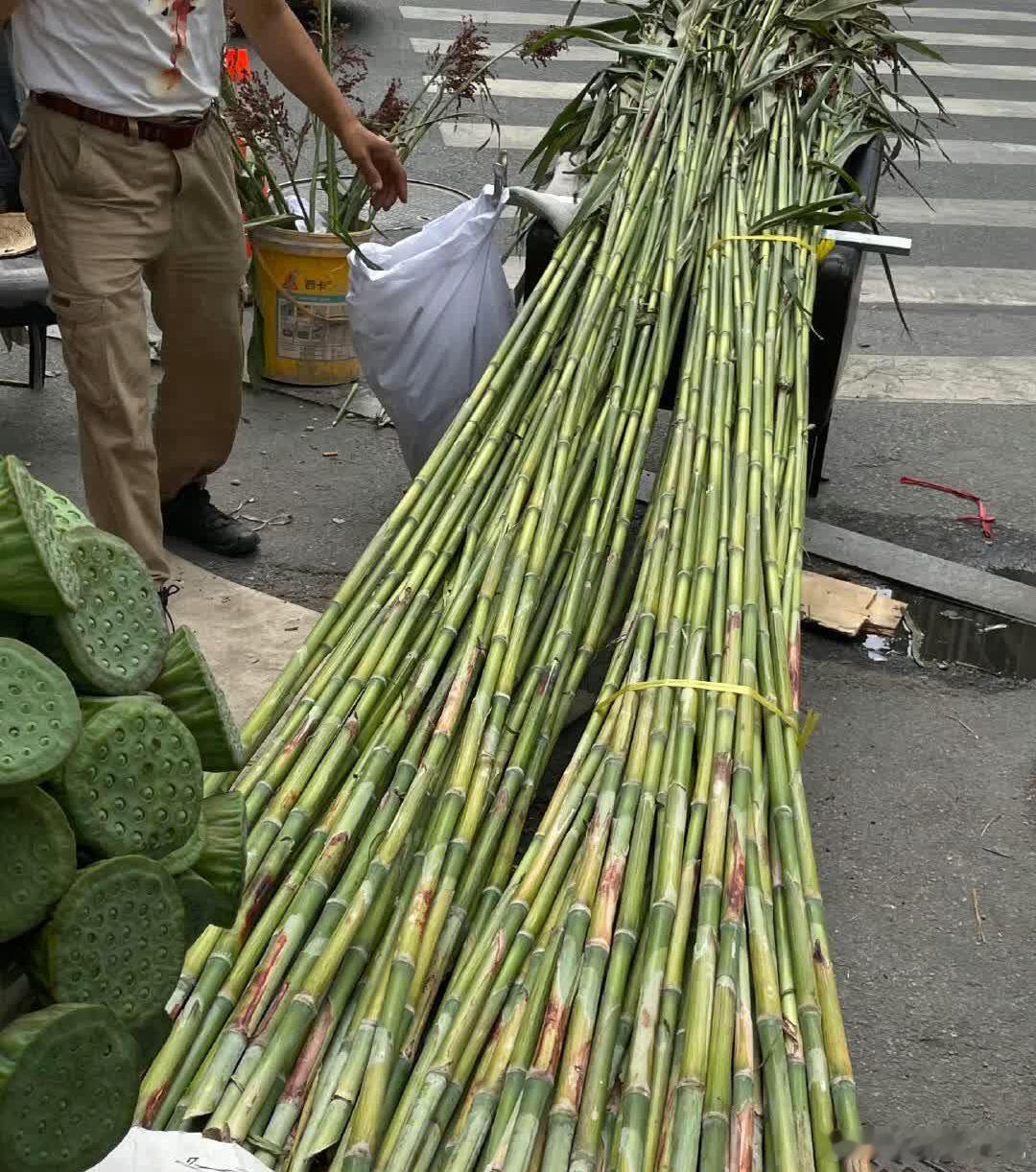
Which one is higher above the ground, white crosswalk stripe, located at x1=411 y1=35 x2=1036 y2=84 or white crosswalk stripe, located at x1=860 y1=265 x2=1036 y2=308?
white crosswalk stripe, located at x1=411 y1=35 x2=1036 y2=84

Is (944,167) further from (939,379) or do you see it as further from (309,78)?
(309,78)

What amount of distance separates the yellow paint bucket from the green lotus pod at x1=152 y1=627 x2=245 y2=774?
3.14 m

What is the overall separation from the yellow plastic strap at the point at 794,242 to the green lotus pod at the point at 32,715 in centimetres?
255

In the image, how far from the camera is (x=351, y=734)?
231 cm

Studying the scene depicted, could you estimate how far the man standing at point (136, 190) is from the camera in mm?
3127

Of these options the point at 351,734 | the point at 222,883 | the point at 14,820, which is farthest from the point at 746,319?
the point at 14,820

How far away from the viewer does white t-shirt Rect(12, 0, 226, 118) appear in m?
3.07

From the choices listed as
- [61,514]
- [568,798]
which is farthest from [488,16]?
[61,514]

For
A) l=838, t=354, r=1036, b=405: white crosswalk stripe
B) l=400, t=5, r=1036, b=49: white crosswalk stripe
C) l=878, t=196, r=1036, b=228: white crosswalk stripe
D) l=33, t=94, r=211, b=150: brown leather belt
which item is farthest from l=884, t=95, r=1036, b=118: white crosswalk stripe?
l=33, t=94, r=211, b=150: brown leather belt

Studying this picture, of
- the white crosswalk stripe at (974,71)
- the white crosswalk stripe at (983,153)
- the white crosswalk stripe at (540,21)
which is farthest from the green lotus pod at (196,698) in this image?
the white crosswalk stripe at (540,21)

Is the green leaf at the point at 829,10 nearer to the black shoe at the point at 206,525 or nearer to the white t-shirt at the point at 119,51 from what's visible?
the white t-shirt at the point at 119,51

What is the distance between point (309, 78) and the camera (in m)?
3.48

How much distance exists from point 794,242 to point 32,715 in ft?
8.66

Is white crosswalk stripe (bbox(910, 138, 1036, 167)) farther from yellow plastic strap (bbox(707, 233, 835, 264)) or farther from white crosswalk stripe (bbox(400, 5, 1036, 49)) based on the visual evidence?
yellow plastic strap (bbox(707, 233, 835, 264))
